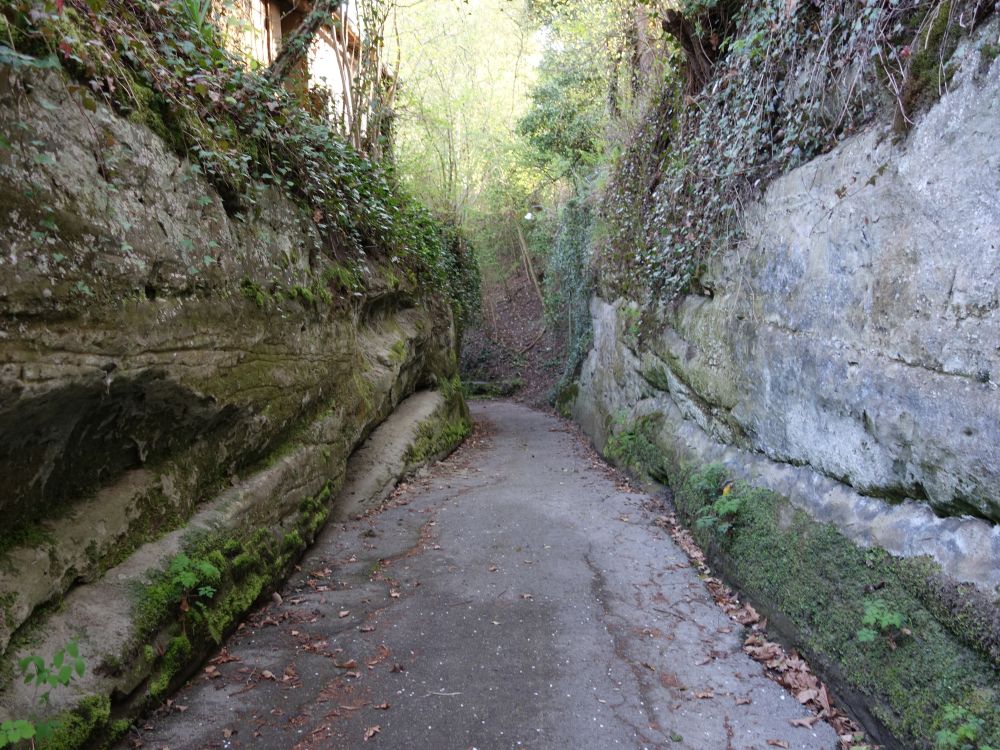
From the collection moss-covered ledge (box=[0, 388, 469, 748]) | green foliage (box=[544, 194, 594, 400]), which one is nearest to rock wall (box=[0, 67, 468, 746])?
moss-covered ledge (box=[0, 388, 469, 748])

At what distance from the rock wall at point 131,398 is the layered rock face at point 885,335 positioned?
3.92 m

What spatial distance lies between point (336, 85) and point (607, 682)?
10.2 meters

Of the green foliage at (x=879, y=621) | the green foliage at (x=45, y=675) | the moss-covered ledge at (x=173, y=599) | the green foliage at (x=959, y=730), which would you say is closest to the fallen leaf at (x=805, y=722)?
the green foliage at (x=879, y=621)

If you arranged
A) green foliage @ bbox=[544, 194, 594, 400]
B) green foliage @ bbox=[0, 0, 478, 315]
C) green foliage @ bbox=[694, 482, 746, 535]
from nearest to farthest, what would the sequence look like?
green foliage @ bbox=[0, 0, 478, 315]
green foliage @ bbox=[694, 482, 746, 535]
green foliage @ bbox=[544, 194, 594, 400]

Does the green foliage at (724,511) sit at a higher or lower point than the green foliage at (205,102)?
lower

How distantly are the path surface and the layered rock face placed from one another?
122 centimetres

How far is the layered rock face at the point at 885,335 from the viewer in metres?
2.71

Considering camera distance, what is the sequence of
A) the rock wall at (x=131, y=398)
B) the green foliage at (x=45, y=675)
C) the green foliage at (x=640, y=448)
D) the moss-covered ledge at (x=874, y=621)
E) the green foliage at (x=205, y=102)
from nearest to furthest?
1. the green foliage at (x=45, y=675)
2. the moss-covered ledge at (x=874, y=621)
3. the rock wall at (x=131, y=398)
4. the green foliage at (x=205, y=102)
5. the green foliage at (x=640, y=448)

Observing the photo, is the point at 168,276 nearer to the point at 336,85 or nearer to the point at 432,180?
the point at 336,85

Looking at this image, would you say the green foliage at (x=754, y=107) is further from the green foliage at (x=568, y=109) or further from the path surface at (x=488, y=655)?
the green foliage at (x=568, y=109)

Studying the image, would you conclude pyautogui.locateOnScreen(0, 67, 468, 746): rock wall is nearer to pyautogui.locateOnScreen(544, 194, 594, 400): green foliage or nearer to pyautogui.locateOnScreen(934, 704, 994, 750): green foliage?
pyautogui.locateOnScreen(934, 704, 994, 750): green foliage

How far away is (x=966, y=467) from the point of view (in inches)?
108

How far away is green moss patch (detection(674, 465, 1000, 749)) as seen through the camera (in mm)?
2559

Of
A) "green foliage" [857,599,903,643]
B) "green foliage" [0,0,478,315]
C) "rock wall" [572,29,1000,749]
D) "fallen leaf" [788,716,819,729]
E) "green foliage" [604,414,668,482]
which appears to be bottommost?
"fallen leaf" [788,716,819,729]
